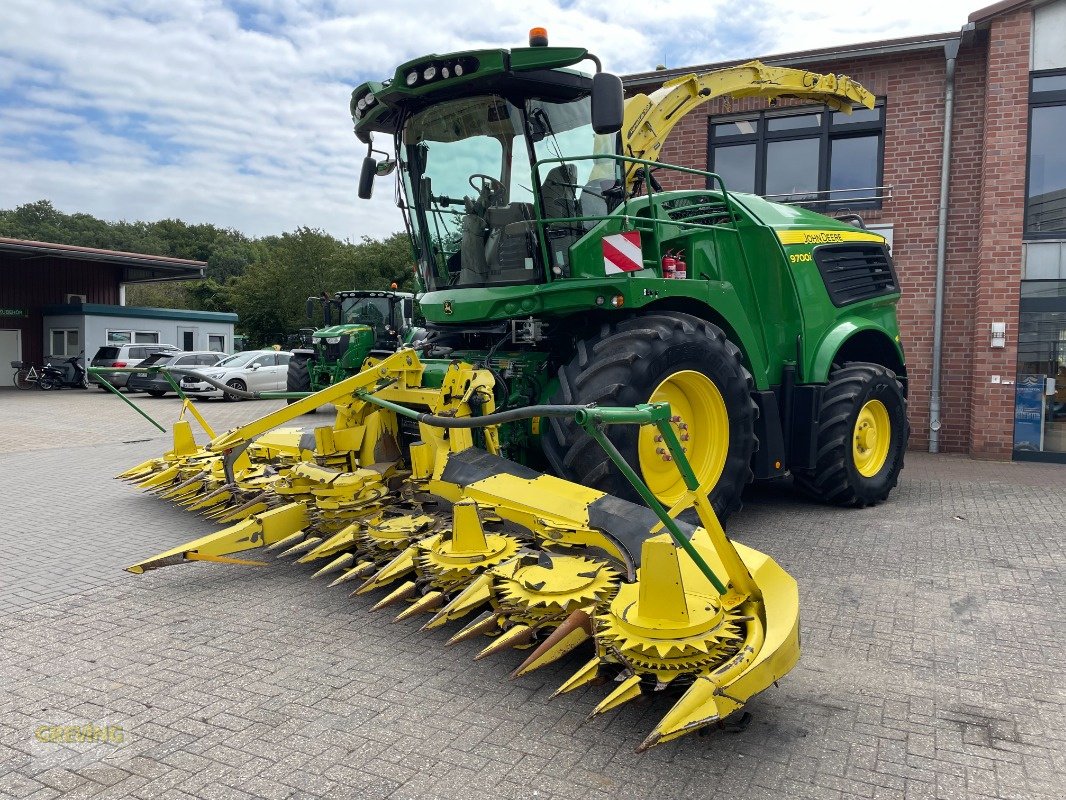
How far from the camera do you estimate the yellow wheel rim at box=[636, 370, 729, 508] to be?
505 cm

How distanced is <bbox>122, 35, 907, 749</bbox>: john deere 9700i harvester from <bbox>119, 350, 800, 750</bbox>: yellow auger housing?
1cm

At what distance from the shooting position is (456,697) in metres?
3.12

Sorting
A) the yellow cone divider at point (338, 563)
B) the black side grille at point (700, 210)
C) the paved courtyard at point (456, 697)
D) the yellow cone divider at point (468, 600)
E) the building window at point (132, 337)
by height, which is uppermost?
the black side grille at point (700, 210)

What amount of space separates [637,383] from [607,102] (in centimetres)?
165

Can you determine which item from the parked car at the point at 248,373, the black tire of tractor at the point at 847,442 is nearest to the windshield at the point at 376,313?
the parked car at the point at 248,373

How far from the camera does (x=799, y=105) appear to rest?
35.0ft

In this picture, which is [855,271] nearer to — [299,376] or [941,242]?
[941,242]

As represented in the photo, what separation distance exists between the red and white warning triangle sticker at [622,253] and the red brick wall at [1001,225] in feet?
22.1

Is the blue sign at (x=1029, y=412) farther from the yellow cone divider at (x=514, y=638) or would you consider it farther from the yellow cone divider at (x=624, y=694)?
the yellow cone divider at (x=624, y=694)

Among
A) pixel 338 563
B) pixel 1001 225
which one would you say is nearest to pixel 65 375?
pixel 338 563

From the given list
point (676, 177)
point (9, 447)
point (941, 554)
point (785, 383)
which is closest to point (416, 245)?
point (785, 383)

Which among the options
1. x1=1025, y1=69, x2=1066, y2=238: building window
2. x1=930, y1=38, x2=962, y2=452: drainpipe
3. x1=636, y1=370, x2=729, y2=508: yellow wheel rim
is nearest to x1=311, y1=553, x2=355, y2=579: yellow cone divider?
x1=636, y1=370, x2=729, y2=508: yellow wheel rim

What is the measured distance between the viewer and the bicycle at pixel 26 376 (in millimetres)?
25969

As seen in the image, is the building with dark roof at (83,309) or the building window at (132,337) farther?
the building window at (132,337)
